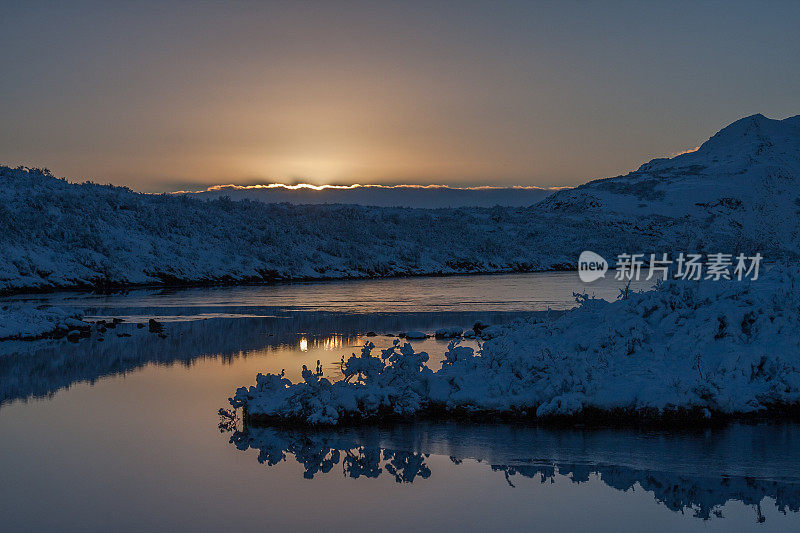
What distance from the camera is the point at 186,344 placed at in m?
29.5

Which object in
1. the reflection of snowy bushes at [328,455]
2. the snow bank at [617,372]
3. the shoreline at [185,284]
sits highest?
the snow bank at [617,372]

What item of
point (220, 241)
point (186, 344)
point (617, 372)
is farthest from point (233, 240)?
point (617, 372)

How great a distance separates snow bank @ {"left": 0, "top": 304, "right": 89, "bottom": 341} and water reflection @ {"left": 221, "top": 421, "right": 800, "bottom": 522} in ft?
65.6

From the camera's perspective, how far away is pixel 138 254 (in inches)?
2918

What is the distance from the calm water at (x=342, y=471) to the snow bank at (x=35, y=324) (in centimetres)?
1041

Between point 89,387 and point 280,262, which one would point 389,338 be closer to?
point 89,387

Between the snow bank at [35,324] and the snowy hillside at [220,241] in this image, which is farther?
the snowy hillside at [220,241]

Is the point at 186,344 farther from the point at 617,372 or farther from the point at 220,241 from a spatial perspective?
the point at 220,241

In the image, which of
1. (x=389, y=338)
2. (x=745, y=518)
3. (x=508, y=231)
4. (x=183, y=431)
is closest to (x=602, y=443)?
(x=745, y=518)

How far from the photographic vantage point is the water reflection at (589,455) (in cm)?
1128

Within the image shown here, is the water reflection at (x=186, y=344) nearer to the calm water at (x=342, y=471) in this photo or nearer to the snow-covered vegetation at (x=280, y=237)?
the calm water at (x=342, y=471)

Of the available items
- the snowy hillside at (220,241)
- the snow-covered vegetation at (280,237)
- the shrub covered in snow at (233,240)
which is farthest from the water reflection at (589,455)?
the shrub covered in snow at (233,240)

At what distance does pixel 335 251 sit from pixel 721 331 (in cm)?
7917

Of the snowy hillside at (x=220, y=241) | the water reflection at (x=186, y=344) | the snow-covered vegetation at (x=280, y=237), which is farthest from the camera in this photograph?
the snow-covered vegetation at (x=280, y=237)
